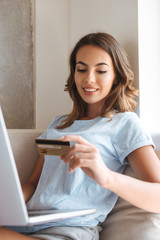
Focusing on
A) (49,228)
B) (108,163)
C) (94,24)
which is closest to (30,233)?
(49,228)

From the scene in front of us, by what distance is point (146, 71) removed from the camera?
4.61 feet

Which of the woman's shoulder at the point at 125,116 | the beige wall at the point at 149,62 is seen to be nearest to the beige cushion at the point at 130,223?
the woman's shoulder at the point at 125,116

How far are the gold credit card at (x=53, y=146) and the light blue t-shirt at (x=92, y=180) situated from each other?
0.33 m

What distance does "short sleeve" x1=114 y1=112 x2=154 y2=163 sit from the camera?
1054 mm

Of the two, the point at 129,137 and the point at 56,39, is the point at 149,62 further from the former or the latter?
the point at 56,39

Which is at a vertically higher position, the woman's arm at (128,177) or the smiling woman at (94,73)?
the smiling woman at (94,73)

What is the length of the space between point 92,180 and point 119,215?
16 cm

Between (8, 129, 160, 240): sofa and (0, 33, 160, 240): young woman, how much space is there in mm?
44

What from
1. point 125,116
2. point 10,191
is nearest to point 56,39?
point 125,116

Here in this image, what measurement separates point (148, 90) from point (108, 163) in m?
0.46

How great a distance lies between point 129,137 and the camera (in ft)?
3.55

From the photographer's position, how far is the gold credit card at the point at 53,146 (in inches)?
29.3

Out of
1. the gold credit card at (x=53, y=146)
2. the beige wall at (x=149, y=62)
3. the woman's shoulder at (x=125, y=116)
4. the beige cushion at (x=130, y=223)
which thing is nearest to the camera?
the gold credit card at (x=53, y=146)

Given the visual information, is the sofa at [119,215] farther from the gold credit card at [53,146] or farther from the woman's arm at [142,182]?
the gold credit card at [53,146]
